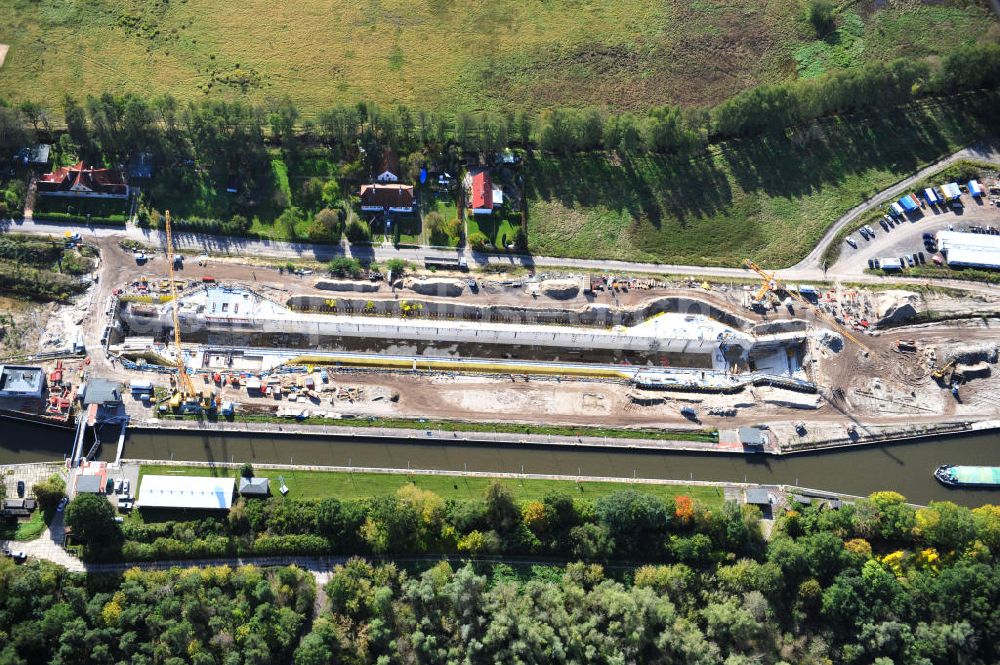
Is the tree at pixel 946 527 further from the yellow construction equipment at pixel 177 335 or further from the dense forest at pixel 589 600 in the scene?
the yellow construction equipment at pixel 177 335

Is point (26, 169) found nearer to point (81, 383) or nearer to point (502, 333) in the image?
point (81, 383)

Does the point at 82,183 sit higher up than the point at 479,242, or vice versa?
the point at 82,183

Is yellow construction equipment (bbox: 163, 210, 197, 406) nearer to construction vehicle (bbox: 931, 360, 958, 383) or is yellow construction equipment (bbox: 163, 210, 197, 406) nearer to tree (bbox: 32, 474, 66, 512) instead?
tree (bbox: 32, 474, 66, 512)

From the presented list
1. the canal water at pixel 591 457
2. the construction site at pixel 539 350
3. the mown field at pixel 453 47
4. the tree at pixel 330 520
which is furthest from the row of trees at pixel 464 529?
the mown field at pixel 453 47

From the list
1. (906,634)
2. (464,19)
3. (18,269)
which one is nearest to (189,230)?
(18,269)

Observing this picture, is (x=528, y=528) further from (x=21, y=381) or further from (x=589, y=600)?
(x=21, y=381)

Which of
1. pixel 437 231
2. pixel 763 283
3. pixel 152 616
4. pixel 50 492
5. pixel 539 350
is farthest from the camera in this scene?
pixel 437 231

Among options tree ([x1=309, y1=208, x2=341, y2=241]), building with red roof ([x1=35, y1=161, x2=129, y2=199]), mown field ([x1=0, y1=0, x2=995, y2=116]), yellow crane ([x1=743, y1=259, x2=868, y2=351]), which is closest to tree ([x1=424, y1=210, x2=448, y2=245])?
tree ([x1=309, y1=208, x2=341, y2=241])

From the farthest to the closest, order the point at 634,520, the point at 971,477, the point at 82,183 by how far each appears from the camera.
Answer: the point at 82,183 < the point at 971,477 < the point at 634,520

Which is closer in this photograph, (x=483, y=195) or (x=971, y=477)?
(x=971, y=477)

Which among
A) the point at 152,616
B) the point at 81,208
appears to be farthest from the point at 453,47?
the point at 152,616
